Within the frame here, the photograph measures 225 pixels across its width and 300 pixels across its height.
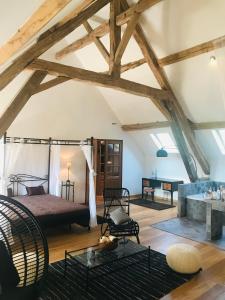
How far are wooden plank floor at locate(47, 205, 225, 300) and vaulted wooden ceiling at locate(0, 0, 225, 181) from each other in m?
2.18

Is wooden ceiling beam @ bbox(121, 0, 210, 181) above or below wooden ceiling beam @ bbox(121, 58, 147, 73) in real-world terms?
below

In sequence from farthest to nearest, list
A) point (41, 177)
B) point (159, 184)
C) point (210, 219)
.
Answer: point (159, 184) → point (41, 177) → point (210, 219)

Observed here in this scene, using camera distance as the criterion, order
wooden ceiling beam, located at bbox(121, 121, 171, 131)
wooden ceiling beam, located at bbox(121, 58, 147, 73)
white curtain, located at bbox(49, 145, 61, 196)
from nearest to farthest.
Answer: wooden ceiling beam, located at bbox(121, 58, 147, 73)
white curtain, located at bbox(49, 145, 61, 196)
wooden ceiling beam, located at bbox(121, 121, 171, 131)

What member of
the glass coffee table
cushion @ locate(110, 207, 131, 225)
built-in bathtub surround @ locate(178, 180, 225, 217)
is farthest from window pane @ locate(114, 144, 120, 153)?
the glass coffee table

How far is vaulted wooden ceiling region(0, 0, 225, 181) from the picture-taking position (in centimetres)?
338

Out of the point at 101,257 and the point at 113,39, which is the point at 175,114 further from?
the point at 101,257

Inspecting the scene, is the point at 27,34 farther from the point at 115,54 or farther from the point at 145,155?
the point at 145,155

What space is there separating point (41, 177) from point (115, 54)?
377 centimetres

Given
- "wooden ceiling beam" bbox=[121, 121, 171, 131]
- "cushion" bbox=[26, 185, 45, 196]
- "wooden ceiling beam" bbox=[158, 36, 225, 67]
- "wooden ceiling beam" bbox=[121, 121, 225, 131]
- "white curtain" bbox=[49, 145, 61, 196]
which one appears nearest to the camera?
"wooden ceiling beam" bbox=[158, 36, 225, 67]

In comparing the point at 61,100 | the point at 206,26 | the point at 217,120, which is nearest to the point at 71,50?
the point at 61,100

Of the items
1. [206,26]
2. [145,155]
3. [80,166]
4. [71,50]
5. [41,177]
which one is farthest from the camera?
[145,155]

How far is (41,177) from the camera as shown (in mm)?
6617

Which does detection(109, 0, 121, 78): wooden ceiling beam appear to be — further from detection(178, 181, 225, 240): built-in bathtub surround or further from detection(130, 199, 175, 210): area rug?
detection(130, 199, 175, 210): area rug

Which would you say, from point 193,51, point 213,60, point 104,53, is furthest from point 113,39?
point 213,60
